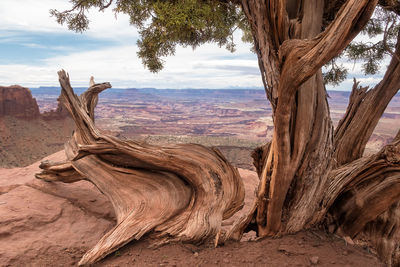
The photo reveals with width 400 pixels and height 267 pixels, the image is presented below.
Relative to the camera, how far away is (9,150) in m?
44.8

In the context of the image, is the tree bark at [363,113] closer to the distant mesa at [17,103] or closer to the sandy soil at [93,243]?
the sandy soil at [93,243]

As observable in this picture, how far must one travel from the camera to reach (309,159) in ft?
14.6

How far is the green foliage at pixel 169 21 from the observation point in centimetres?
470

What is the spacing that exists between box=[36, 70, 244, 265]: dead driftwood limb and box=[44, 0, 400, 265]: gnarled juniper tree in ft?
0.19

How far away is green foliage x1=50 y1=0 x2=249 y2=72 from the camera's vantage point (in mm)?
4695

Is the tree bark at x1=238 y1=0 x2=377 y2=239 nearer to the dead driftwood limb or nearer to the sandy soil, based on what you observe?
the sandy soil

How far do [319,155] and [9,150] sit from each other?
51.2m

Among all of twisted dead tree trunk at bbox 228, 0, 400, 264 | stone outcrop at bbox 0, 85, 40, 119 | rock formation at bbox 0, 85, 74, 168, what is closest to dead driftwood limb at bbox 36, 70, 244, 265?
twisted dead tree trunk at bbox 228, 0, 400, 264

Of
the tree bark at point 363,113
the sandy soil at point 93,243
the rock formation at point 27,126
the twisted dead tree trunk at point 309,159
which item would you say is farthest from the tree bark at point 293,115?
the rock formation at point 27,126

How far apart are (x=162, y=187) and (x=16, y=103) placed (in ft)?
201

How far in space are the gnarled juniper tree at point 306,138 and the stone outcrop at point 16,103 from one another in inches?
2332

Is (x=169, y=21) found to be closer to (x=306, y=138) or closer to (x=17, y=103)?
(x=306, y=138)

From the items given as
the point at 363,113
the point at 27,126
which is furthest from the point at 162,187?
the point at 27,126

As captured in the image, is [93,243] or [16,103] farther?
[16,103]
